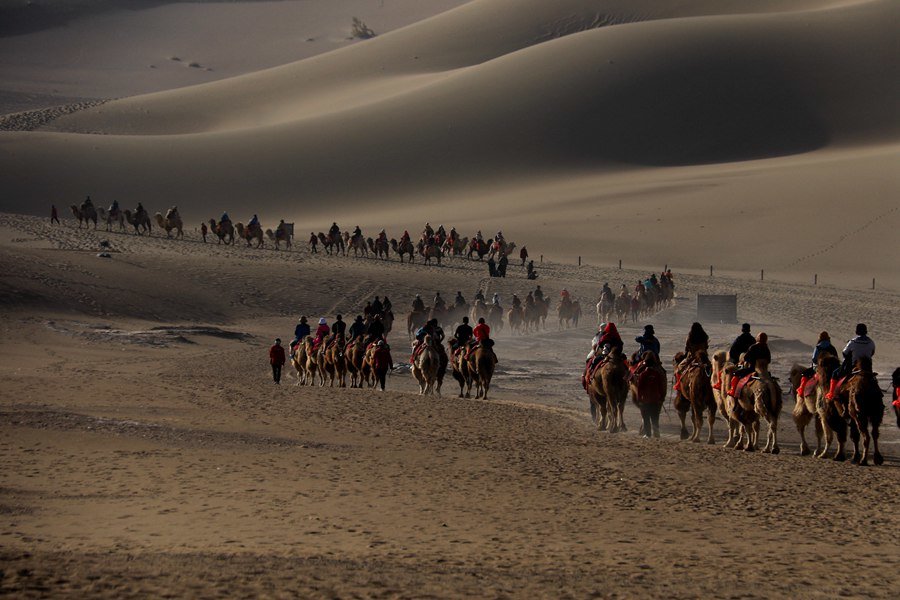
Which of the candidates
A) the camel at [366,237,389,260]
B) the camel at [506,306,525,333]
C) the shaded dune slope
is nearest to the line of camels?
the camel at [506,306,525,333]

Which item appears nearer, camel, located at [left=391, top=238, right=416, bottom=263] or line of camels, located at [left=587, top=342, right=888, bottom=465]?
line of camels, located at [left=587, top=342, right=888, bottom=465]

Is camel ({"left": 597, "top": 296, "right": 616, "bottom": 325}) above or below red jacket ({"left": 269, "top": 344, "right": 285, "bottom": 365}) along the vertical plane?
above

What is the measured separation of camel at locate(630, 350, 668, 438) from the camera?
19.4 meters

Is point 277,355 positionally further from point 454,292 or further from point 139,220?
point 139,220

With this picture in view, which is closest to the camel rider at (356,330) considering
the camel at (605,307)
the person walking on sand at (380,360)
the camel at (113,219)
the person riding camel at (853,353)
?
the person walking on sand at (380,360)

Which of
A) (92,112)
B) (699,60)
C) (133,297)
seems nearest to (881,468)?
(133,297)

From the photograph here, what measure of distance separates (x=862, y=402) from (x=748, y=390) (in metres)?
1.85

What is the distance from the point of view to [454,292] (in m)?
49.2

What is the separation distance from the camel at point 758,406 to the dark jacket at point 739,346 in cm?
115

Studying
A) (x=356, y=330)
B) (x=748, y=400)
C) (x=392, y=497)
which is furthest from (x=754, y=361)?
(x=356, y=330)

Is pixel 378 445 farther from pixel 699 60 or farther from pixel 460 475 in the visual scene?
pixel 699 60

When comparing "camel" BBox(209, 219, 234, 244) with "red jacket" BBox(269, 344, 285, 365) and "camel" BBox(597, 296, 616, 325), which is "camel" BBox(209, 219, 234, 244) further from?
"red jacket" BBox(269, 344, 285, 365)

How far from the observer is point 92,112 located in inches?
4564

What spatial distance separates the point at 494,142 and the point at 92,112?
42883mm
